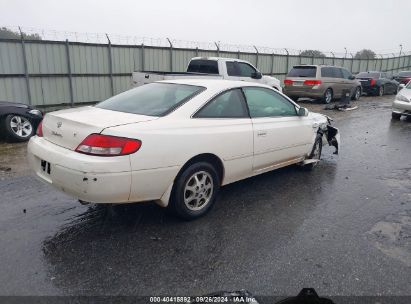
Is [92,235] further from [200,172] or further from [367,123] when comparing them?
[367,123]

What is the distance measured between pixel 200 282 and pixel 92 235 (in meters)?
1.36

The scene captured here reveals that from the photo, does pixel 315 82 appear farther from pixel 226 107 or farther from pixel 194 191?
pixel 194 191

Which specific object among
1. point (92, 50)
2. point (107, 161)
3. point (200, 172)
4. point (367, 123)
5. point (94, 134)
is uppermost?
point (92, 50)

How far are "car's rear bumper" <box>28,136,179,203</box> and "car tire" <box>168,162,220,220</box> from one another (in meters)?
0.18

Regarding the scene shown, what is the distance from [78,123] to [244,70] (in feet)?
33.1

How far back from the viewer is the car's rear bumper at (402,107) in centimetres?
1121

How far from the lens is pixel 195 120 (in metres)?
3.83

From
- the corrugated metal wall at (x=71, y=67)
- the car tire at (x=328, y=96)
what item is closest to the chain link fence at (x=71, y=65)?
the corrugated metal wall at (x=71, y=67)

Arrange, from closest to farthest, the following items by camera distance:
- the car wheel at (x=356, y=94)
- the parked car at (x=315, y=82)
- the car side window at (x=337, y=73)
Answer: the parked car at (x=315, y=82) < the car side window at (x=337, y=73) < the car wheel at (x=356, y=94)

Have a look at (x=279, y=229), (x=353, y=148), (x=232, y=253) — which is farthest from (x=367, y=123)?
(x=232, y=253)

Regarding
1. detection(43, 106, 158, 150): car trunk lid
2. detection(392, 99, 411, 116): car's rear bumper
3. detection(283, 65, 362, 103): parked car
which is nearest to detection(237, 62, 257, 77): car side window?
detection(283, 65, 362, 103): parked car

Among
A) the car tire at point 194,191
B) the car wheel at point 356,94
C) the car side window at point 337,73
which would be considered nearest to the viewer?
the car tire at point 194,191

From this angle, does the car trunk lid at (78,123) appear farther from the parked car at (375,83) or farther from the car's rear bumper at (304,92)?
the parked car at (375,83)

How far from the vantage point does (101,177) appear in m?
3.12
